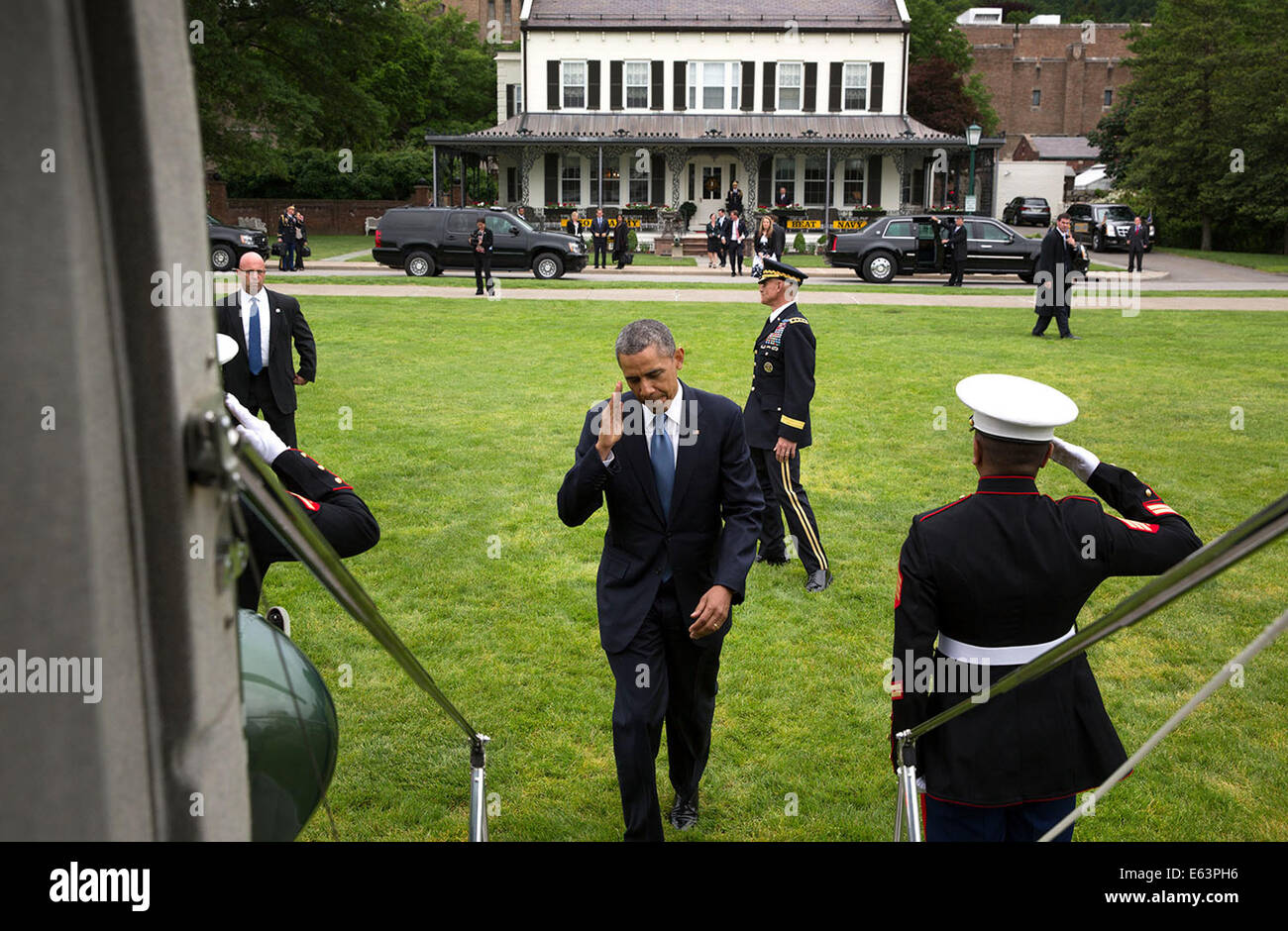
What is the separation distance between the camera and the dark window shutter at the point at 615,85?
50.5 metres

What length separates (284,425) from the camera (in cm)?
925

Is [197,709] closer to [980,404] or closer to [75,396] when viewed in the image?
[75,396]

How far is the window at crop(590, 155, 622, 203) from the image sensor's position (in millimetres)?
50094

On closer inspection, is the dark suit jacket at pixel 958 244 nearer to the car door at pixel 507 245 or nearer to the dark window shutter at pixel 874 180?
the car door at pixel 507 245

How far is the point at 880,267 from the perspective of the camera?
1246 inches

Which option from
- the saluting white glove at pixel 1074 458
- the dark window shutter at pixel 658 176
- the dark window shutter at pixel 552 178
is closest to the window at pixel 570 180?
the dark window shutter at pixel 552 178

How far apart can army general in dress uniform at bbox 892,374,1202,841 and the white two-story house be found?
4729 centimetres

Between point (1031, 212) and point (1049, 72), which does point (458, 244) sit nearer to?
point (1031, 212)

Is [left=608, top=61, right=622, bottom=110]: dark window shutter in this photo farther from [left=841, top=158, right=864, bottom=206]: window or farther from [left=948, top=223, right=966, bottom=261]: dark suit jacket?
[left=948, top=223, right=966, bottom=261]: dark suit jacket

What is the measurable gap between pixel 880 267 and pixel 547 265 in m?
A: 9.50

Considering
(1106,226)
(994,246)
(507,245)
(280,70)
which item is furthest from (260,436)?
(1106,226)

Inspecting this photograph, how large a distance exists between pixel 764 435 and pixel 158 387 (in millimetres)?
7155

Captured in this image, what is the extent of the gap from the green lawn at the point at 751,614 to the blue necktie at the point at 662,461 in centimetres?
154
